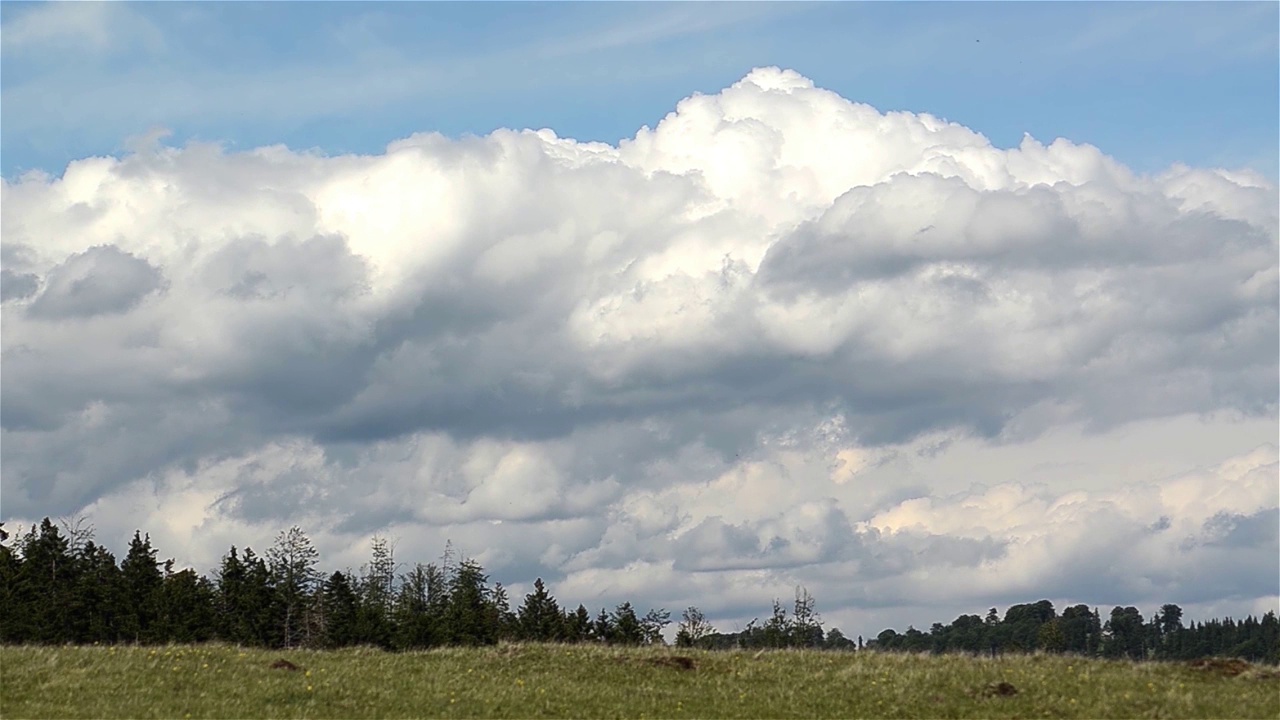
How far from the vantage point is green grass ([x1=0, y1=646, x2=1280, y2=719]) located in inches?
1339

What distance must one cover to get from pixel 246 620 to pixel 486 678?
65735 millimetres

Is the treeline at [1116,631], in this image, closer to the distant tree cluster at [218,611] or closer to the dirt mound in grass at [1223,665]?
the distant tree cluster at [218,611]

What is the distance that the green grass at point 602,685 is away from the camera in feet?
112

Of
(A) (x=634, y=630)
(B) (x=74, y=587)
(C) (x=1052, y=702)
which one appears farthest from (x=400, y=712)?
(B) (x=74, y=587)

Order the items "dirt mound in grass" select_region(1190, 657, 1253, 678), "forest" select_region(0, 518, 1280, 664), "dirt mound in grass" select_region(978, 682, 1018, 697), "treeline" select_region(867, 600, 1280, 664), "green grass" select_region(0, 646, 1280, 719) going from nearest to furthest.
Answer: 1. "green grass" select_region(0, 646, 1280, 719)
2. "dirt mound in grass" select_region(978, 682, 1018, 697)
3. "dirt mound in grass" select_region(1190, 657, 1253, 678)
4. "forest" select_region(0, 518, 1280, 664)
5. "treeline" select_region(867, 600, 1280, 664)

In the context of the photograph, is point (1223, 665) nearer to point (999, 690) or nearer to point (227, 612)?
point (999, 690)

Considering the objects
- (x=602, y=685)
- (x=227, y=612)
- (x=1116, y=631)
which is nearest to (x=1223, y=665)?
(x=602, y=685)

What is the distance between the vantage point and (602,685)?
3775 cm

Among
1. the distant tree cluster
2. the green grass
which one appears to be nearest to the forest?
the distant tree cluster

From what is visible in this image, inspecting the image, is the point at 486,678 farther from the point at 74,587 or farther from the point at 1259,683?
the point at 74,587

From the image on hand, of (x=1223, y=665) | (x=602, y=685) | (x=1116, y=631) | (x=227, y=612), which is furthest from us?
(x=1116, y=631)

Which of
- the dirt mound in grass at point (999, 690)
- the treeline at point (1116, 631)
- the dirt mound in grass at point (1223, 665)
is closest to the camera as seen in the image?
the dirt mound in grass at point (999, 690)

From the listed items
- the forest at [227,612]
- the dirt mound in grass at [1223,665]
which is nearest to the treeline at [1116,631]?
the forest at [227,612]

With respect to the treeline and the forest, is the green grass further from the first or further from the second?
the treeline
